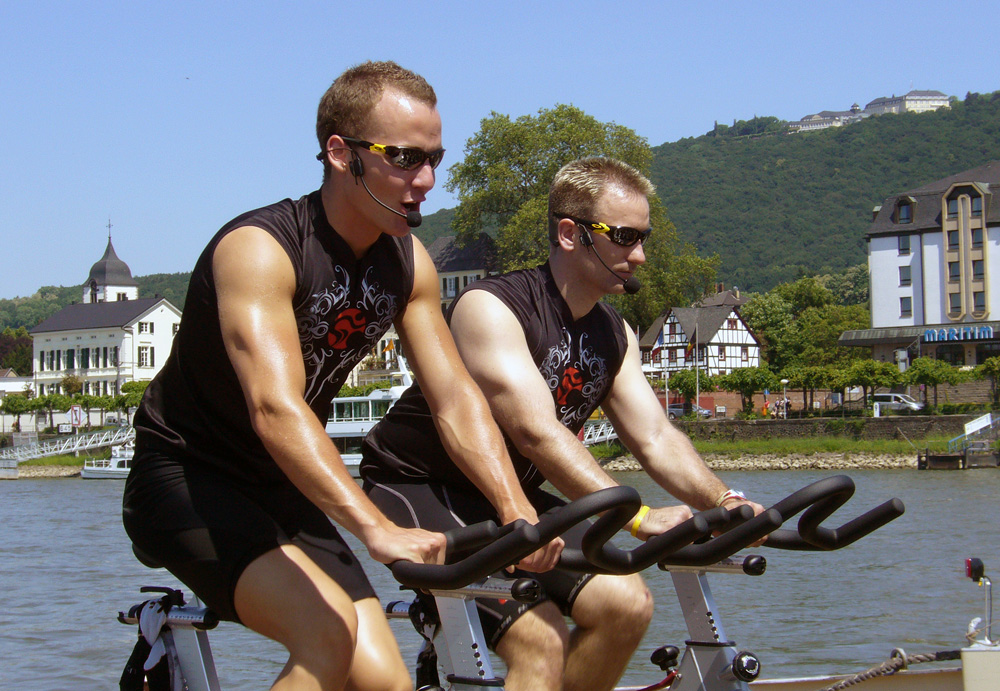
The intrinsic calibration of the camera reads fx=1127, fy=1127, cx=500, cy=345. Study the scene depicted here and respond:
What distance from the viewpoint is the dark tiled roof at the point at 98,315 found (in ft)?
316

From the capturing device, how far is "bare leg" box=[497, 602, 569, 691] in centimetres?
322

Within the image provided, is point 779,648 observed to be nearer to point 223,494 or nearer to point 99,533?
point 223,494

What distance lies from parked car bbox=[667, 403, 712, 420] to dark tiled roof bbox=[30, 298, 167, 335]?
49.9m

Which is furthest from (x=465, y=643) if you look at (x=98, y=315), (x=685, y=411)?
(x=98, y=315)

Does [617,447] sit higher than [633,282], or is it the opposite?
[633,282]

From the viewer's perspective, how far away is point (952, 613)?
38.5ft

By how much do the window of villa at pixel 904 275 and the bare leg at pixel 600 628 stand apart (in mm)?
69831

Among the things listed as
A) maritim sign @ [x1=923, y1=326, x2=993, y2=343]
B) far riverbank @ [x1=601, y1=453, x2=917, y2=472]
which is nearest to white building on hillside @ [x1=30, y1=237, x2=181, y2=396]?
far riverbank @ [x1=601, y1=453, x2=917, y2=472]

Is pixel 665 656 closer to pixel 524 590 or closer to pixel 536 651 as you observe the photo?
pixel 536 651

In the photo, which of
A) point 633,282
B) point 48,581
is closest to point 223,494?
A: point 633,282

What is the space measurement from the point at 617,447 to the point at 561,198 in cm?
5180

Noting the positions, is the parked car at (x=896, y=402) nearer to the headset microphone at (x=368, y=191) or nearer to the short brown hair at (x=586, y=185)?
the short brown hair at (x=586, y=185)

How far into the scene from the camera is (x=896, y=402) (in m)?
58.5

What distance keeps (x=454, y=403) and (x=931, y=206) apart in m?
71.3
